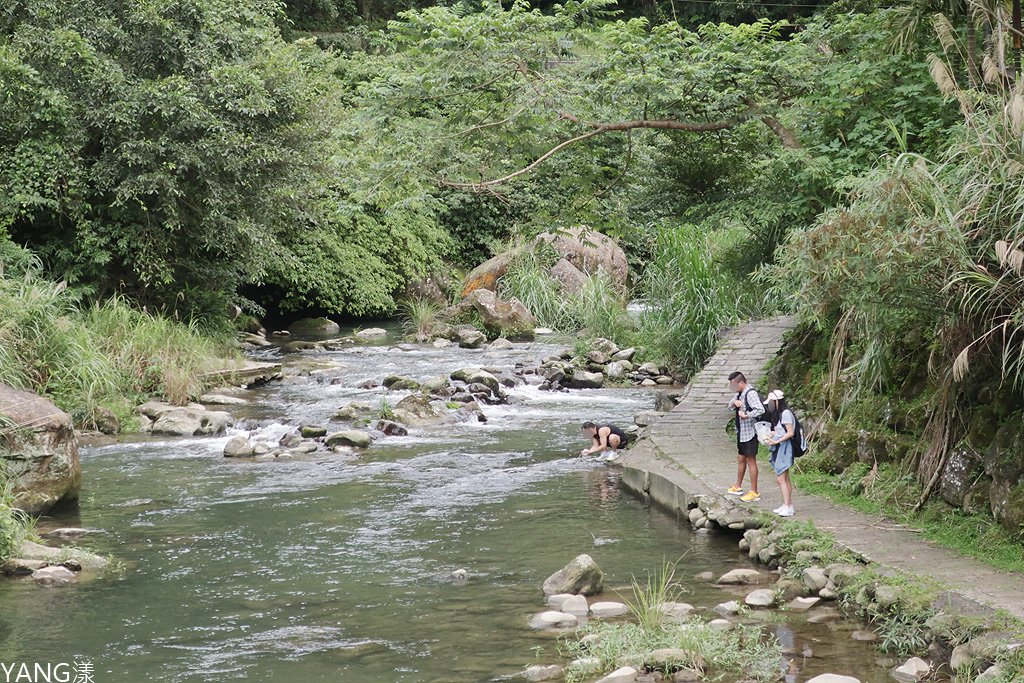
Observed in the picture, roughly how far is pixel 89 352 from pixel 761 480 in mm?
9847

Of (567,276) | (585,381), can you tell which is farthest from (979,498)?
(567,276)

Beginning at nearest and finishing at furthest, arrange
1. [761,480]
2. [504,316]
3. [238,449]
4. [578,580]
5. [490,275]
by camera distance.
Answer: [578,580], [761,480], [238,449], [504,316], [490,275]

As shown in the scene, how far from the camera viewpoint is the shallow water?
22.7 feet

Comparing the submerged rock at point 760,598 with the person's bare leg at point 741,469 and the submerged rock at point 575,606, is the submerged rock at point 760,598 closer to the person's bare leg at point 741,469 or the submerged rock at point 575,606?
the submerged rock at point 575,606

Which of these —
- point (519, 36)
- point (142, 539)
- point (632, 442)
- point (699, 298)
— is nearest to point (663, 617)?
point (142, 539)

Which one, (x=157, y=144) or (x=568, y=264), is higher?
(x=157, y=144)

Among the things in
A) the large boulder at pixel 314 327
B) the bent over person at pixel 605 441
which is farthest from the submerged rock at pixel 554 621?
the large boulder at pixel 314 327

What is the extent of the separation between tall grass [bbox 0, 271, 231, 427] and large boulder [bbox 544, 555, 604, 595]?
28.2 ft

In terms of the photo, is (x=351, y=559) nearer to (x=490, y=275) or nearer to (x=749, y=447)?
(x=749, y=447)

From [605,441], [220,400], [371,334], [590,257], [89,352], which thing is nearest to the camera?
[605,441]

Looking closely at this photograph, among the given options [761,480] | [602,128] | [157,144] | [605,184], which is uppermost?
[157,144]

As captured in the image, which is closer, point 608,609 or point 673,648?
point 673,648

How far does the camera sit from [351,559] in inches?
361

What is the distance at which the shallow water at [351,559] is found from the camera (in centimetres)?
693
